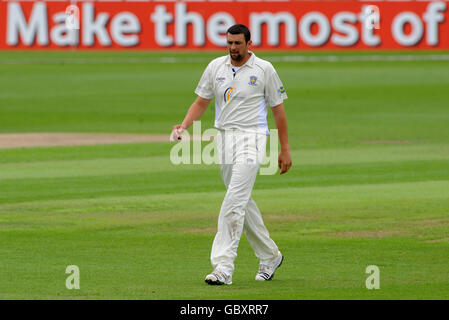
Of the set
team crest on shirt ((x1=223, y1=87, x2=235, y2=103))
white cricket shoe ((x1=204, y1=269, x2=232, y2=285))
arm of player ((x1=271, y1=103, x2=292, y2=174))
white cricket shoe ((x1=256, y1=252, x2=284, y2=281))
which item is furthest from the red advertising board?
white cricket shoe ((x1=204, y1=269, x2=232, y2=285))

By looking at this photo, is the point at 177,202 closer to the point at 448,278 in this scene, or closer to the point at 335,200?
the point at 335,200

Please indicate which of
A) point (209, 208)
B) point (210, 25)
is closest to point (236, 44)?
point (209, 208)

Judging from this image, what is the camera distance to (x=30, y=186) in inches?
634

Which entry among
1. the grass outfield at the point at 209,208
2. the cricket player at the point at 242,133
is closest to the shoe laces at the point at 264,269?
the cricket player at the point at 242,133

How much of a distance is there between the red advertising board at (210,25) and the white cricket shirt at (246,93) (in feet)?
107

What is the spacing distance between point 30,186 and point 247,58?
24.6 feet

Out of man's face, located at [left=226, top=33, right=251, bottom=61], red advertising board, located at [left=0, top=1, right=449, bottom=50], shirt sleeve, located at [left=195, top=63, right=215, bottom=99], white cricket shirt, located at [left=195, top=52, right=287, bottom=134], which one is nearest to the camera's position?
man's face, located at [left=226, top=33, right=251, bottom=61]

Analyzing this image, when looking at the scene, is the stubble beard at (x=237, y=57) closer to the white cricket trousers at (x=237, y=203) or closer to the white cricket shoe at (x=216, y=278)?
the white cricket trousers at (x=237, y=203)

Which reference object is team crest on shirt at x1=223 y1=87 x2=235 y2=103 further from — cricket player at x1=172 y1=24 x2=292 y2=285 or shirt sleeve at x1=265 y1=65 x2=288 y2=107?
shirt sleeve at x1=265 y1=65 x2=288 y2=107

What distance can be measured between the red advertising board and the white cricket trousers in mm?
32786

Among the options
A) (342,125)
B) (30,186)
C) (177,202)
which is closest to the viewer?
(177,202)

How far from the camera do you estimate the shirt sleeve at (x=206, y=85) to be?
31.1 feet

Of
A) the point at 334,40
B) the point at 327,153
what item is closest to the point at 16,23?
the point at 334,40

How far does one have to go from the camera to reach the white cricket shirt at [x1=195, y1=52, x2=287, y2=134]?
932 cm
